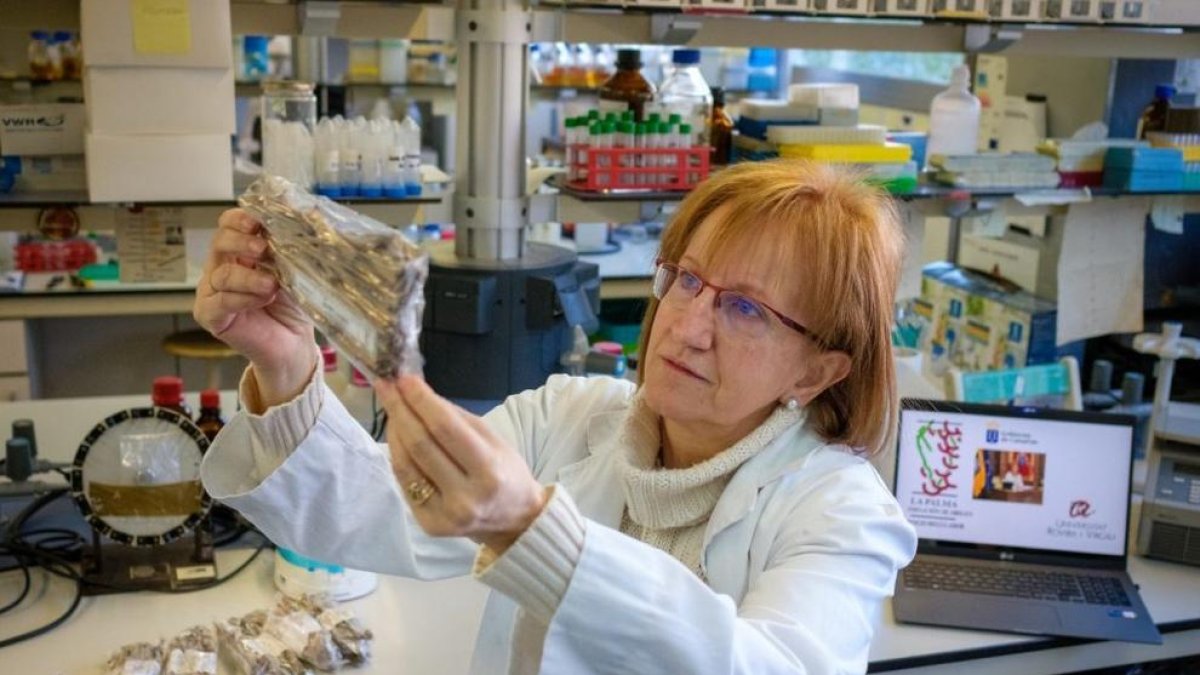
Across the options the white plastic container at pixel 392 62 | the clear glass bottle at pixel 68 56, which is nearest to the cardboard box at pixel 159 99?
the clear glass bottle at pixel 68 56

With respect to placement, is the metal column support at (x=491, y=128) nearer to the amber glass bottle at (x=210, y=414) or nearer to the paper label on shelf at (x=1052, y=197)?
the amber glass bottle at (x=210, y=414)

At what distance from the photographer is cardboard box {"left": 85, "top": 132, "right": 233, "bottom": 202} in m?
2.03

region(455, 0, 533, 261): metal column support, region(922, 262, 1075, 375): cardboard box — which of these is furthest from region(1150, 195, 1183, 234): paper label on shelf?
region(455, 0, 533, 261): metal column support

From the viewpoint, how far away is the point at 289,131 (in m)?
2.14

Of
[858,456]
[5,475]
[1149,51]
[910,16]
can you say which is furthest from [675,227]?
[1149,51]

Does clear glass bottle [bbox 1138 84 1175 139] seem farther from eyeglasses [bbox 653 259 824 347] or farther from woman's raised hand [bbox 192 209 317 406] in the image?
woman's raised hand [bbox 192 209 317 406]

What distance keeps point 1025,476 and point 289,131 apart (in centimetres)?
142

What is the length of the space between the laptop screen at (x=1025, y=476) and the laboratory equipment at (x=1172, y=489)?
0.49 feet

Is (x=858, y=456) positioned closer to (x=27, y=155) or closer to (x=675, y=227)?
(x=675, y=227)

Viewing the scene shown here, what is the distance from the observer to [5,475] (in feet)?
7.01

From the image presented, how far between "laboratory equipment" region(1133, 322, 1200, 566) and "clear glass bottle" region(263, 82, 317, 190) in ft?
5.34

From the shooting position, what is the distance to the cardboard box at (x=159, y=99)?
6.61ft

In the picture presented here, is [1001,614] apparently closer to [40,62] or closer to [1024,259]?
[1024,259]

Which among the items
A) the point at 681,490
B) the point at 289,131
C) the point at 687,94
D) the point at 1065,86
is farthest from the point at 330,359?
the point at 1065,86
